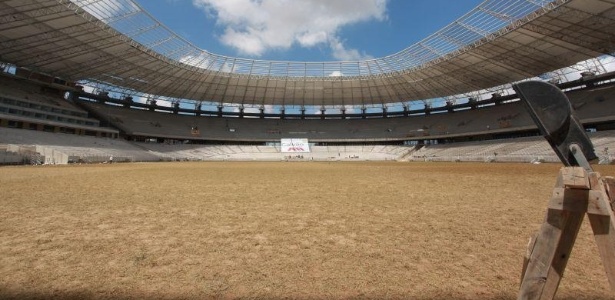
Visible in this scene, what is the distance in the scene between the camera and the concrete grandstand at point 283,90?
33344 mm

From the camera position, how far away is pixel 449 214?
25.0 feet

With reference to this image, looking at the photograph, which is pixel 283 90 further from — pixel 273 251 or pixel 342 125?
pixel 273 251

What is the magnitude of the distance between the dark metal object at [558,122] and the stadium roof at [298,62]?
115ft

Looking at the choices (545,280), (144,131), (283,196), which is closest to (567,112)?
(545,280)

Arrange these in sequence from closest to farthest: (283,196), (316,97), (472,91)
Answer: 1. (283,196)
2. (472,91)
3. (316,97)

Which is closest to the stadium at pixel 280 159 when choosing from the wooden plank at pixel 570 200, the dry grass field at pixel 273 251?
the dry grass field at pixel 273 251

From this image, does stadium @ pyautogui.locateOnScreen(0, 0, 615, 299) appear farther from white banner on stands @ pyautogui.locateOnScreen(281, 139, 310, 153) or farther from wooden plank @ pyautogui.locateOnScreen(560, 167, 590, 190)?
wooden plank @ pyautogui.locateOnScreen(560, 167, 590, 190)

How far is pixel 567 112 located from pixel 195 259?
15.5 feet

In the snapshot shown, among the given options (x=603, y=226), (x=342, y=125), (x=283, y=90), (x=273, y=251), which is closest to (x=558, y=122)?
(x=603, y=226)

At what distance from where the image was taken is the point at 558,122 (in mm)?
2648

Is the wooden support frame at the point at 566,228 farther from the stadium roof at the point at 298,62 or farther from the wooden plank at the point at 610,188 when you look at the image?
the stadium roof at the point at 298,62

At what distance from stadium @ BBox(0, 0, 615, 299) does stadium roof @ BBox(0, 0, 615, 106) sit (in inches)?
11.6

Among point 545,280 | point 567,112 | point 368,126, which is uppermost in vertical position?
point 368,126

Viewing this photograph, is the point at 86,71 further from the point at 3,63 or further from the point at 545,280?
the point at 545,280
